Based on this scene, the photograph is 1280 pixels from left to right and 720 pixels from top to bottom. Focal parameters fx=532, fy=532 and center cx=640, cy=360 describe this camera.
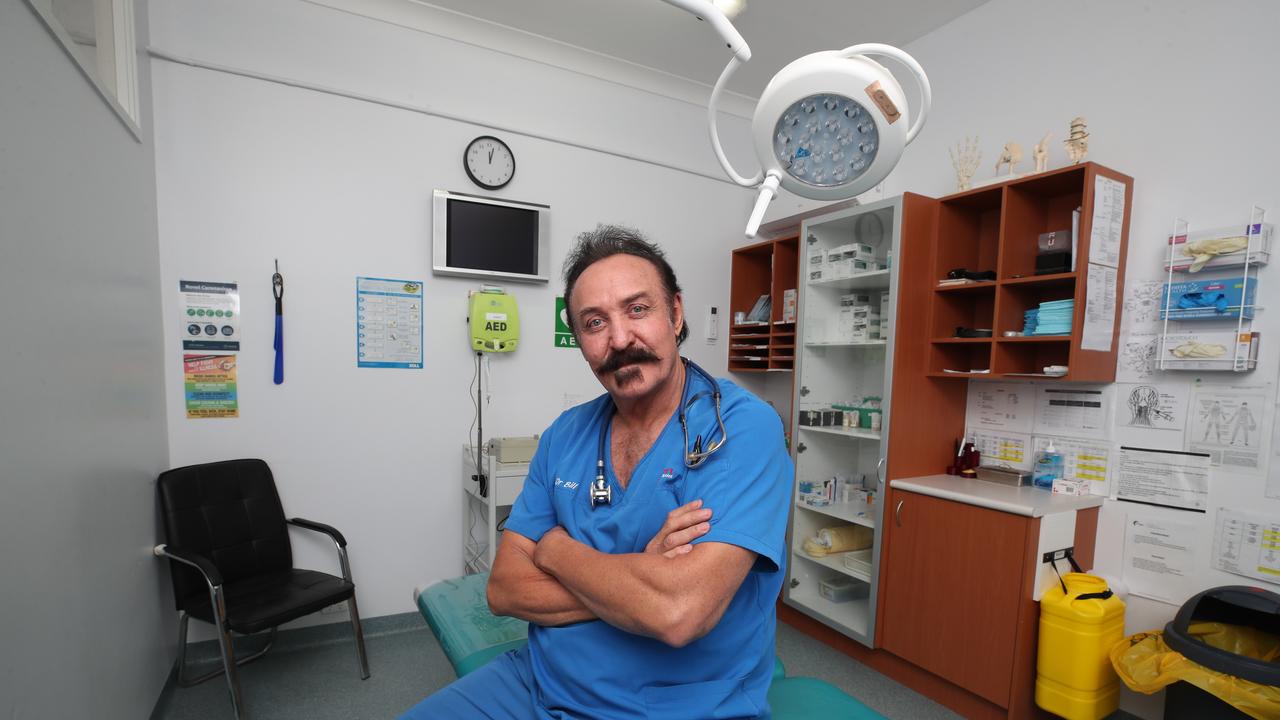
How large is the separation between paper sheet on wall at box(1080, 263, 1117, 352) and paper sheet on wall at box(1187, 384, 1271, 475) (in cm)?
33

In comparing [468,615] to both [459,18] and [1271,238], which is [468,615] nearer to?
[459,18]

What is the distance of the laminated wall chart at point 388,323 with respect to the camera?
2600mm

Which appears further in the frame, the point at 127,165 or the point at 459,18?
the point at 459,18

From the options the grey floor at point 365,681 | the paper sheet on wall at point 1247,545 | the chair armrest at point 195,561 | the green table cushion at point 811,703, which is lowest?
the grey floor at point 365,681

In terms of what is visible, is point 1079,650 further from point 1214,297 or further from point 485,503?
point 485,503

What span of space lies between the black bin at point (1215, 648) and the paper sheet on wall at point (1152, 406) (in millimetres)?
573

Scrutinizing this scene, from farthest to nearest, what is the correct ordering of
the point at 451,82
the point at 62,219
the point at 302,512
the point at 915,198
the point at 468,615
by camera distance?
the point at 451,82
the point at 302,512
the point at 915,198
the point at 468,615
the point at 62,219

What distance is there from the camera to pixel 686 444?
1.05 m

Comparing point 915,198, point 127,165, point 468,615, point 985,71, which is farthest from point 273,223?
point 985,71

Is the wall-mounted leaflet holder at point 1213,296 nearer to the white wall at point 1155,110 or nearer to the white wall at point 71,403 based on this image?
the white wall at point 1155,110

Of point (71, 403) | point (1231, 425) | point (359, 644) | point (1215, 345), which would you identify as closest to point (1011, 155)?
point (1215, 345)

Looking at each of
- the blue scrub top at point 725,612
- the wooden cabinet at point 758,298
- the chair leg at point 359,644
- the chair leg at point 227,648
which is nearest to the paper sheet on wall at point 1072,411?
the wooden cabinet at point 758,298

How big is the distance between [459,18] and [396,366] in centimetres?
179

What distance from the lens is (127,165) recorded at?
1.87m
